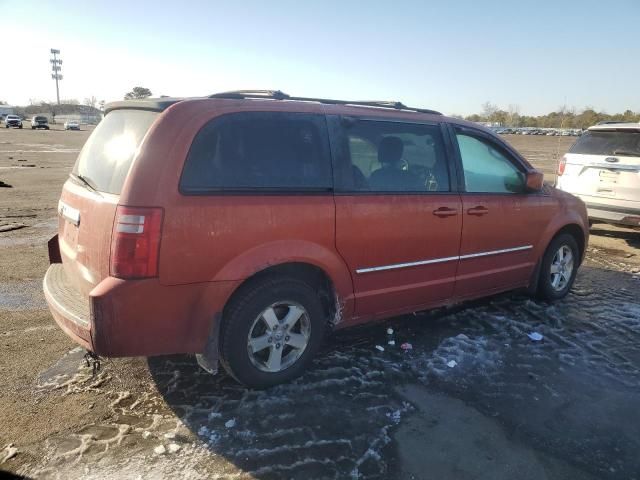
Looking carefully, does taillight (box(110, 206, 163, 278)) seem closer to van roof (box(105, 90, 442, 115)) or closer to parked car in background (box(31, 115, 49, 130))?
Result: van roof (box(105, 90, 442, 115))

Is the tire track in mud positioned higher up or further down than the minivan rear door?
further down

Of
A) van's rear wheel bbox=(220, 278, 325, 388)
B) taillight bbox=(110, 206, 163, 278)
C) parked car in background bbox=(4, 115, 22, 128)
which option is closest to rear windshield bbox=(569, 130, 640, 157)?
van's rear wheel bbox=(220, 278, 325, 388)

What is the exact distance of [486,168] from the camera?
4531 millimetres

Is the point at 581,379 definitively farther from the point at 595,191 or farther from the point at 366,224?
the point at 595,191

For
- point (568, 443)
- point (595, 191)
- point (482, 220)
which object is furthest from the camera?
point (595, 191)

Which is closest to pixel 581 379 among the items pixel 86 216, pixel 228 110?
pixel 228 110

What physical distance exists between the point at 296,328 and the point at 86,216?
1575 mm

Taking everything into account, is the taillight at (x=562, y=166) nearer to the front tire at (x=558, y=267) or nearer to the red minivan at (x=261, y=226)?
the front tire at (x=558, y=267)

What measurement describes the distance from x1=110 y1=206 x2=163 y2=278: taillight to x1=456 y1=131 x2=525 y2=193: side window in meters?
2.75

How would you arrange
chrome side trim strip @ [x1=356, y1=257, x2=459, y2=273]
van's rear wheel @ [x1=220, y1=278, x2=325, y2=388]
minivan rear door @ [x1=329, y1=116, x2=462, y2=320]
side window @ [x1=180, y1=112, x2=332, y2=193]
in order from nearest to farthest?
side window @ [x1=180, y1=112, x2=332, y2=193], van's rear wheel @ [x1=220, y1=278, x2=325, y2=388], minivan rear door @ [x1=329, y1=116, x2=462, y2=320], chrome side trim strip @ [x1=356, y1=257, x2=459, y2=273]

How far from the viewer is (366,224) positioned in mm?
3592

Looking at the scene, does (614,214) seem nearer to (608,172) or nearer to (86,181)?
(608,172)

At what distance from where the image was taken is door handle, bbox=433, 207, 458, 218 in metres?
4.02

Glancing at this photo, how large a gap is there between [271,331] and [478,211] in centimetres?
218
